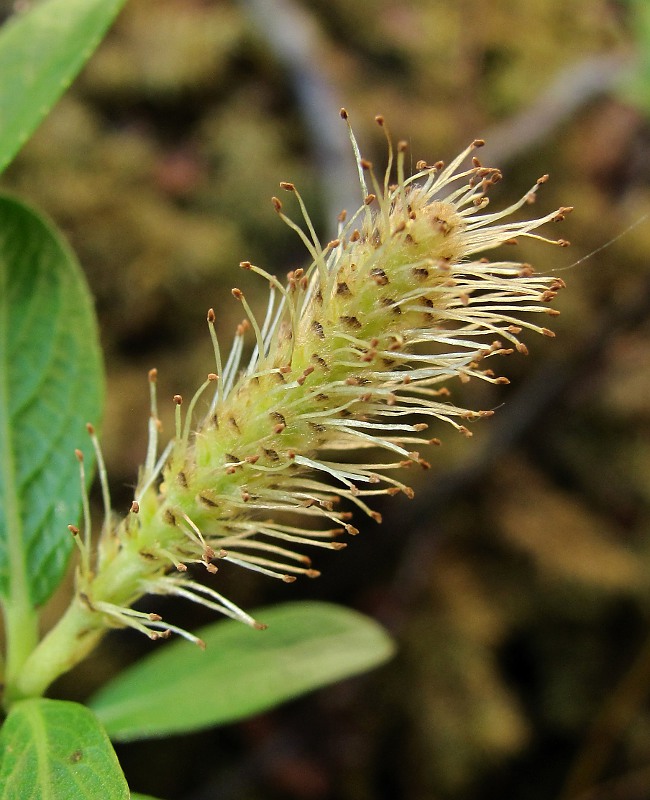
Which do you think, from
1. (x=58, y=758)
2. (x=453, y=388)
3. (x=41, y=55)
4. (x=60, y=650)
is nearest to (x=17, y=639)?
(x=60, y=650)

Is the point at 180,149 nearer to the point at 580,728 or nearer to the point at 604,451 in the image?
the point at 604,451

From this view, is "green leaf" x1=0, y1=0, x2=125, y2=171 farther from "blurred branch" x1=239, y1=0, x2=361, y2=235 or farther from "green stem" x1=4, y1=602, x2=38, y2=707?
"blurred branch" x1=239, y1=0, x2=361, y2=235

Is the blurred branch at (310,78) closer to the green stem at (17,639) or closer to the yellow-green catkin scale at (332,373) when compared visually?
the yellow-green catkin scale at (332,373)

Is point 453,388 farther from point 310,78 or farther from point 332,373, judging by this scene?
point 332,373

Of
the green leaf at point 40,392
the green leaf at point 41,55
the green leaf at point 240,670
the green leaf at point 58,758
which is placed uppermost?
the green leaf at point 41,55

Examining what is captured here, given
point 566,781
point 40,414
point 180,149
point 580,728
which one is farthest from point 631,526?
point 40,414

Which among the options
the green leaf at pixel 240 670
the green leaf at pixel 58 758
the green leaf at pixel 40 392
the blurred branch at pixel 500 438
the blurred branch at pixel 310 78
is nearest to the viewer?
the green leaf at pixel 58 758

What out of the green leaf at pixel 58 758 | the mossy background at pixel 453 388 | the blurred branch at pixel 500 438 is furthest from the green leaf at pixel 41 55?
the blurred branch at pixel 500 438
